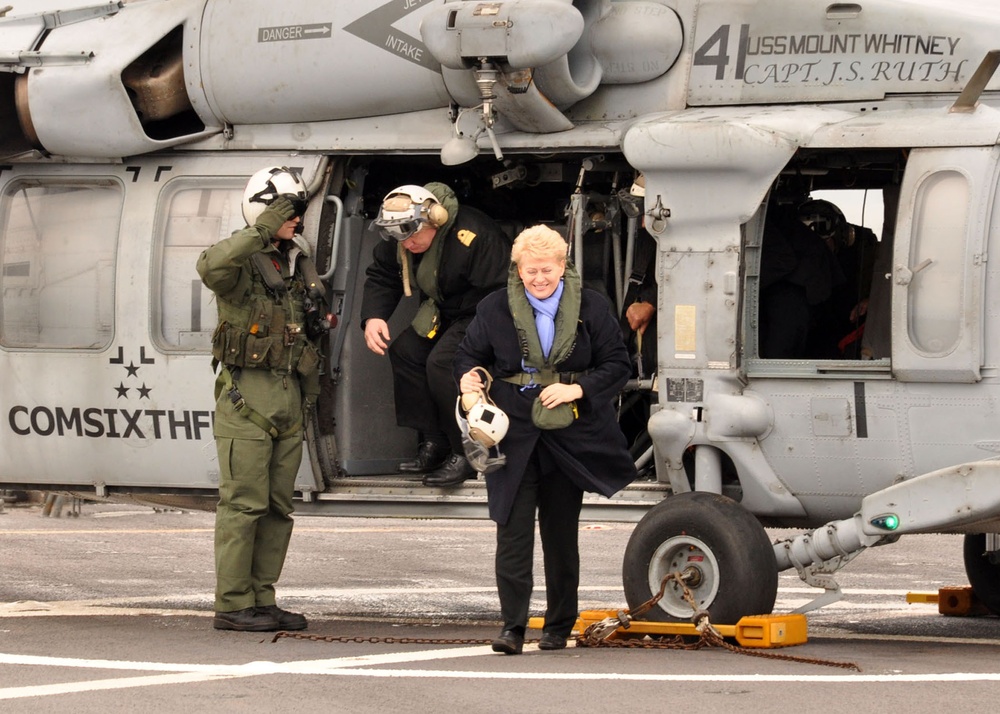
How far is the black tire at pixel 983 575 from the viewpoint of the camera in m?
10.6

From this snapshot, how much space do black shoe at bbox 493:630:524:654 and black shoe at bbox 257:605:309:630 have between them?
164 centimetres

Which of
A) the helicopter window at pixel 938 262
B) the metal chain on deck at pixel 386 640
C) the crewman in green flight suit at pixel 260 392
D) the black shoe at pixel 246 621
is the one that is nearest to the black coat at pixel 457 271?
the crewman in green flight suit at pixel 260 392

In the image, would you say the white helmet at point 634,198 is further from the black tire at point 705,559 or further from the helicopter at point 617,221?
the black tire at point 705,559

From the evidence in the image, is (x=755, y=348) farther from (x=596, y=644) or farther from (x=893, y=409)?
(x=596, y=644)

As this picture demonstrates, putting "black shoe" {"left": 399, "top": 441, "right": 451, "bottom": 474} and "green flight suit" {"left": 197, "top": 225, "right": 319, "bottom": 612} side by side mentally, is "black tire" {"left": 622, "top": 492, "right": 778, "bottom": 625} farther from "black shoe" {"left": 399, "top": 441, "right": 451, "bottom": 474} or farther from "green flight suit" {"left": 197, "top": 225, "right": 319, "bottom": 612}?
"green flight suit" {"left": 197, "top": 225, "right": 319, "bottom": 612}

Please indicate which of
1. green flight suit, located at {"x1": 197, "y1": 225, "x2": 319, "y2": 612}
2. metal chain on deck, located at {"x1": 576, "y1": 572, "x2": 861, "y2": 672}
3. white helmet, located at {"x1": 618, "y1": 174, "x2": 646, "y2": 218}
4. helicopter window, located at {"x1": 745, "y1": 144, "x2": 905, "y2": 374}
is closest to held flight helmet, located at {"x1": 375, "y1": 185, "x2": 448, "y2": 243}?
green flight suit, located at {"x1": 197, "y1": 225, "x2": 319, "y2": 612}

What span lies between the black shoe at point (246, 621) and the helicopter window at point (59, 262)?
1950 mm

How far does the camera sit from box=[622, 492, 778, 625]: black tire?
8406 mm

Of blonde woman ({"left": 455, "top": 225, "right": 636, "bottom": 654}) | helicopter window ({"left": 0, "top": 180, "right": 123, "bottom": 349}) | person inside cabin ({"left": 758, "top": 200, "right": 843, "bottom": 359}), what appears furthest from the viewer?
helicopter window ({"left": 0, "top": 180, "right": 123, "bottom": 349})

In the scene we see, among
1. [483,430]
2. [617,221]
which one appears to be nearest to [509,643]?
[483,430]

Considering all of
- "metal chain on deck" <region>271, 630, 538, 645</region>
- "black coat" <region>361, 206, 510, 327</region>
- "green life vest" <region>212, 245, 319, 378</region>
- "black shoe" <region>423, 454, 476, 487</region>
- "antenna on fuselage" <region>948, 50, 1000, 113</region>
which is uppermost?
"antenna on fuselage" <region>948, 50, 1000, 113</region>

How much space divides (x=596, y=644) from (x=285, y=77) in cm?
376

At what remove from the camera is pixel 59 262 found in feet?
34.0

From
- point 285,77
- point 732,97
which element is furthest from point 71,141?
point 732,97
